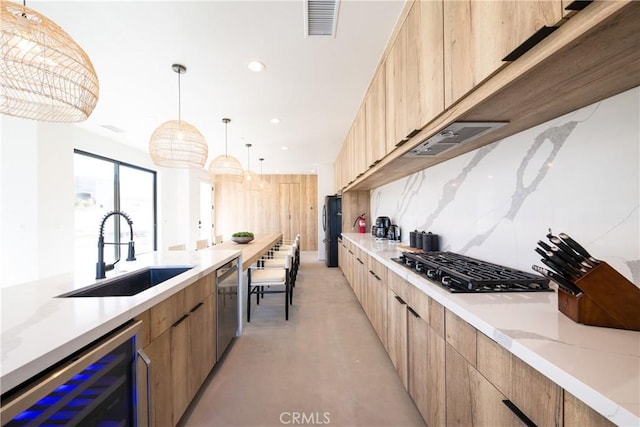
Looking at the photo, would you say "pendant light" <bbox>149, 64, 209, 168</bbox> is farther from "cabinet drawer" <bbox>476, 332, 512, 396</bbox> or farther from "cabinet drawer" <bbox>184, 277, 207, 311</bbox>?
"cabinet drawer" <bbox>476, 332, 512, 396</bbox>

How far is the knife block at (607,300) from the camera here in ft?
2.62

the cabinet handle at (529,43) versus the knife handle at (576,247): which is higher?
the cabinet handle at (529,43)

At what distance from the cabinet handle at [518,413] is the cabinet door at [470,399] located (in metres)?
0.02

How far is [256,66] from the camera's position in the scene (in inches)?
93.3

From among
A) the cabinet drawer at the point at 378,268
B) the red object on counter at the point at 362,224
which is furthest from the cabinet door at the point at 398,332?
the red object on counter at the point at 362,224

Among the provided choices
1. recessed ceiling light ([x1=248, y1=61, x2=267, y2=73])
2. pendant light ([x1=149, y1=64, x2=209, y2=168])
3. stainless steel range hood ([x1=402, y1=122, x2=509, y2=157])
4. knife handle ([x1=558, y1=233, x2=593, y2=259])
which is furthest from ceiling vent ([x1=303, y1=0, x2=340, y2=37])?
knife handle ([x1=558, y1=233, x2=593, y2=259])

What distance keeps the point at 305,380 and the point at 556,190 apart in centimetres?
203

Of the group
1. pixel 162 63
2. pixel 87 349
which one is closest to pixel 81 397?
pixel 87 349

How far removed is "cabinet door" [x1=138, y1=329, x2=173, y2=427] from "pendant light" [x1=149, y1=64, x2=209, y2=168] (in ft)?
5.40

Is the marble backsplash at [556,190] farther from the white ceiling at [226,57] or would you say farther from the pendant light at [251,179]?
the pendant light at [251,179]

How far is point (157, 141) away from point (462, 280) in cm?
263

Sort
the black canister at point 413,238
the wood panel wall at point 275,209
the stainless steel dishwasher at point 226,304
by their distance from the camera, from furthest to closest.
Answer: the wood panel wall at point 275,209
the black canister at point 413,238
the stainless steel dishwasher at point 226,304

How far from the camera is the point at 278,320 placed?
3.03m

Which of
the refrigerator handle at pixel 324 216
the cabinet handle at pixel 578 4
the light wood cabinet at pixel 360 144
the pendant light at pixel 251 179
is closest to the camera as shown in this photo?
the cabinet handle at pixel 578 4
